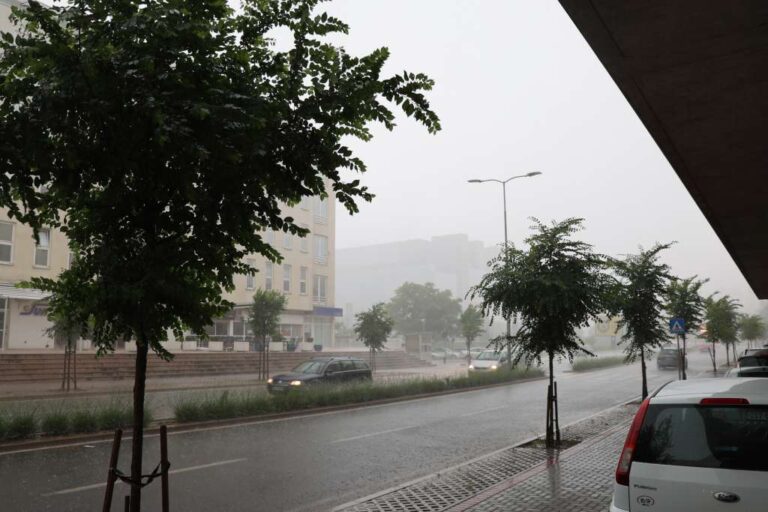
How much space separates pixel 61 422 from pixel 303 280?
149ft

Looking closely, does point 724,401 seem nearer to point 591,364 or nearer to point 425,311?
point 591,364

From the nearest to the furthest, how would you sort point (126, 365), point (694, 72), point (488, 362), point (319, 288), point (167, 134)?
point (167, 134), point (694, 72), point (126, 365), point (488, 362), point (319, 288)

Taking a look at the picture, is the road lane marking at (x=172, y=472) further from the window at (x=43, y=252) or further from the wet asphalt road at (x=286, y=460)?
the window at (x=43, y=252)

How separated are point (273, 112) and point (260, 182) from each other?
49cm

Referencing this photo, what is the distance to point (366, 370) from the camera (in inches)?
947

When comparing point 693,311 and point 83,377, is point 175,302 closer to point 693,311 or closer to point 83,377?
point 693,311

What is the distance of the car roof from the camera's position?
4.03 metres

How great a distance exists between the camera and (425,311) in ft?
337

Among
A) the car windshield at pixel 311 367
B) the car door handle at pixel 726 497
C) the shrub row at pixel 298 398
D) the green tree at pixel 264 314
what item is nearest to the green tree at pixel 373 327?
the green tree at pixel 264 314

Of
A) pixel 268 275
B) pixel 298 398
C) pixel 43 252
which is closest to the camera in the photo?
pixel 298 398

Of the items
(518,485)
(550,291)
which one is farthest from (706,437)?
(550,291)

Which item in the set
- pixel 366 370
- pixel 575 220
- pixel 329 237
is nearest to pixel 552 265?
pixel 575 220

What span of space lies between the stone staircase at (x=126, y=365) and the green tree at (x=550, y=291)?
45.1ft

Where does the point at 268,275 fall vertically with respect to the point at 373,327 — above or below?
above
